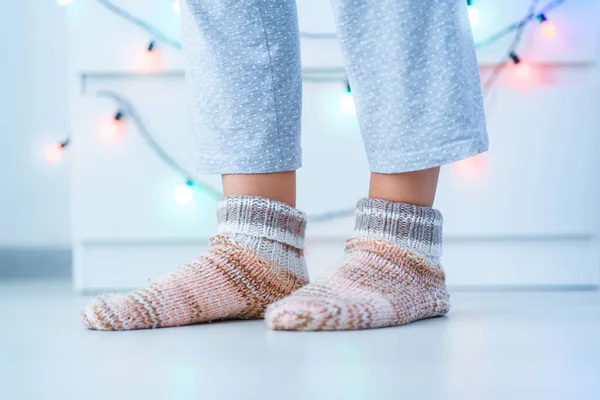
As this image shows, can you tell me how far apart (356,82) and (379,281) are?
0.19 meters

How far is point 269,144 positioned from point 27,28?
1084 millimetres

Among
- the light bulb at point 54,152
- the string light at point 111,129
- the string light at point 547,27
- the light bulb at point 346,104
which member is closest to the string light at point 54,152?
the light bulb at point 54,152

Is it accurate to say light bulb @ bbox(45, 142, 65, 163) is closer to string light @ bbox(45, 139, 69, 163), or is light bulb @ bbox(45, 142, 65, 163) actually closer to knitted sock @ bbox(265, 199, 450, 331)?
string light @ bbox(45, 139, 69, 163)

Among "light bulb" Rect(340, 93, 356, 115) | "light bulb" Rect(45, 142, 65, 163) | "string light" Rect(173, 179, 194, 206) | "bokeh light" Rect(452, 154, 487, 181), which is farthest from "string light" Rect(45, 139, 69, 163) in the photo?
"bokeh light" Rect(452, 154, 487, 181)

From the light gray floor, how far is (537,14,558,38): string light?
0.59m

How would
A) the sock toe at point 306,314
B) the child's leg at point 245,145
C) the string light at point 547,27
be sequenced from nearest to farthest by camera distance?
the sock toe at point 306,314, the child's leg at point 245,145, the string light at point 547,27

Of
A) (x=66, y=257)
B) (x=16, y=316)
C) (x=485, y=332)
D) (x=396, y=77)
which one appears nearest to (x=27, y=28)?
(x=66, y=257)

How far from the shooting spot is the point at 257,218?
83 centimetres

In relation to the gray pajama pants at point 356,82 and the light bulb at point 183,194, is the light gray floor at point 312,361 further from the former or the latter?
the light bulb at point 183,194

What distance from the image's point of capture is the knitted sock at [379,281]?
71 cm

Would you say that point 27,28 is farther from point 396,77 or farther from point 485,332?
point 485,332

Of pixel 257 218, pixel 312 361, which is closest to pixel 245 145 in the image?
pixel 257 218

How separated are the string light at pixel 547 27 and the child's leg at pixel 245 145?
0.59m

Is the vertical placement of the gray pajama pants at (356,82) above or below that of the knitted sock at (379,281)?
above
